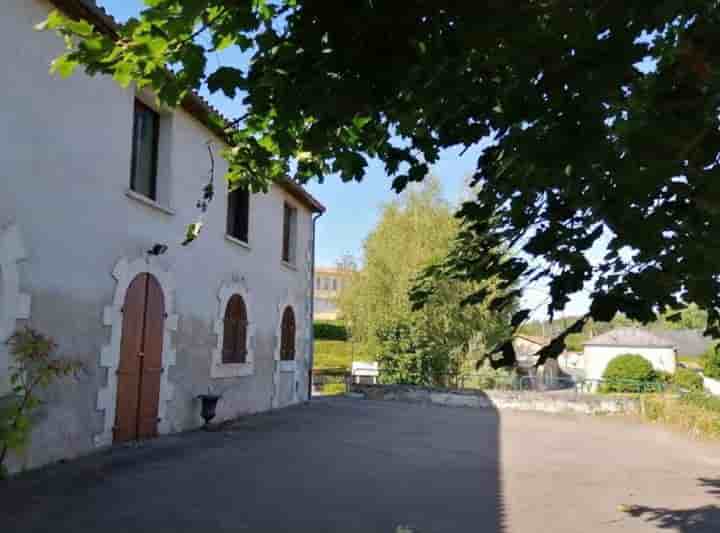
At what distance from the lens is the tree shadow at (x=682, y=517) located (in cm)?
572

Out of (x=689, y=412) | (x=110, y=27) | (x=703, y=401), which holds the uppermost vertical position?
(x=110, y=27)

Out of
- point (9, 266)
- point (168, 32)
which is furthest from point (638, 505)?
point (9, 266)

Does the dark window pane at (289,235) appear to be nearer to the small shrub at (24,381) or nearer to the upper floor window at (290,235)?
the upper floor window at (290,235)

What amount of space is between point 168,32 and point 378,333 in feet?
63.0

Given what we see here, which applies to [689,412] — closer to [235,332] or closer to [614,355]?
[235,332]

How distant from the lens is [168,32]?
9.27 feet

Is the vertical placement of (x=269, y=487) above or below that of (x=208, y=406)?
below

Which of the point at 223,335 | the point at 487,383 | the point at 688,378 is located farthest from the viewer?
the point at 688,378

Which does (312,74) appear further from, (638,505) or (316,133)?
(638,505)

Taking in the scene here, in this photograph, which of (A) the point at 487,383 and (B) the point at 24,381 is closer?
(B) the point at 24,381

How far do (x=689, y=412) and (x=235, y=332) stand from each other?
9.54 m

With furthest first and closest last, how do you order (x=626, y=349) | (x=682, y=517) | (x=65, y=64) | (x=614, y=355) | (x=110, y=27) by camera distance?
(x=626, y=349) → (x=614, y=355) → (x=110, y=27) → (x=682, y=517) → (x=65, y=64)

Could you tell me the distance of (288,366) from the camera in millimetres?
15008

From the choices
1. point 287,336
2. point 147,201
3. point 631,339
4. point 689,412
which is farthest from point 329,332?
point 147,201
